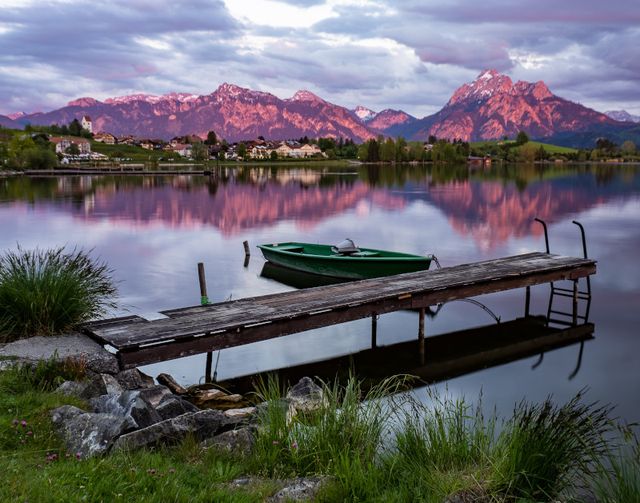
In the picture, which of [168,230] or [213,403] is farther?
[168,230]

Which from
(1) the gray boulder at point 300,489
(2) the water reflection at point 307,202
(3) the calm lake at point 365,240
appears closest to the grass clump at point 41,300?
(3) the calm lake at point 365,240

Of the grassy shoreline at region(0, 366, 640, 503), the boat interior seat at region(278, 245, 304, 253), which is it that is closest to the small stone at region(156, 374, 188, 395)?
the grassy shoreline at region(0, 366, 640, 503)

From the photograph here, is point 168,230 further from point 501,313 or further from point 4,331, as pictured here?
point 4,331

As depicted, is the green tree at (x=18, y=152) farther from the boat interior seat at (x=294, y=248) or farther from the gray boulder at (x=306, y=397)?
the gray boulder at (x=306, y=397)

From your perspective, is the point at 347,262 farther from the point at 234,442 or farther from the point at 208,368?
the point at 234,442

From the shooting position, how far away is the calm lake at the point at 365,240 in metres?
17.0

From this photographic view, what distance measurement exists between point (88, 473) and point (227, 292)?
69.0ft

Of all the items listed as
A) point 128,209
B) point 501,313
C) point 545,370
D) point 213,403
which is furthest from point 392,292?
point 128,209

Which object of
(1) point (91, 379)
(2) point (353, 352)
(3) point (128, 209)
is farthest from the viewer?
(3) point (128, 209)

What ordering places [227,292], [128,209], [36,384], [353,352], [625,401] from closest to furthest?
[36,384] < [625,401] < [353,352] < [227,292] < [128,209]

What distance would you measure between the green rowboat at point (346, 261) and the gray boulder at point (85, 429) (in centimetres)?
1841

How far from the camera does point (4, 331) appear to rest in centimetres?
1212

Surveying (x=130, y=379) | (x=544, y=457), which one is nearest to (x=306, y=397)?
(x=130, y=379)

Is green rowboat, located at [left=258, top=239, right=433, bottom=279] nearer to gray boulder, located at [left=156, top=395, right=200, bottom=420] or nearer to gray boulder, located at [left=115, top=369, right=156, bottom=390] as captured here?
gray boulder, located at [left=115, top=369, right=156, bottom=390]
